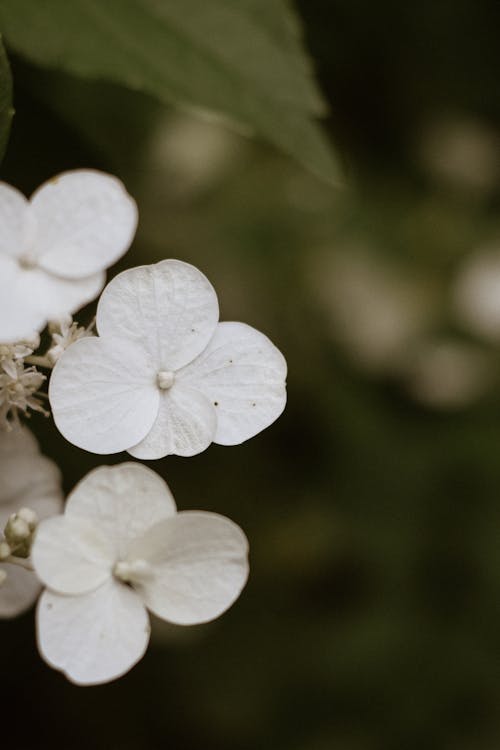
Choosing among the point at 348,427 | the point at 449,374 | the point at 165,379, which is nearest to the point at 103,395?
the point at 165,379

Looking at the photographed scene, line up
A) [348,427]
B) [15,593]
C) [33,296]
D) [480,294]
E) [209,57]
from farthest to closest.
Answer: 1. [480,294]
2. [348,427]
3. [209,57]
4. [15,593]
5. [33,296]

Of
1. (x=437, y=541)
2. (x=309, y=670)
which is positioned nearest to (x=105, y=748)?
(x=309, y=670)

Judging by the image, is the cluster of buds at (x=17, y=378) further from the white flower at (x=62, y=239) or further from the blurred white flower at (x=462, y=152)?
the blurred white flower at (x=462, y=152)

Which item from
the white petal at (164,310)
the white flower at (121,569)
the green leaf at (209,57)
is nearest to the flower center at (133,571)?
the white flower at (121,569)

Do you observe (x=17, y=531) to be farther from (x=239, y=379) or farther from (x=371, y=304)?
(x=371, y=304)

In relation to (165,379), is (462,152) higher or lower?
lower

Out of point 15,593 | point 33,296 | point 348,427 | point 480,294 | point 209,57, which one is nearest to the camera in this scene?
point 33,296

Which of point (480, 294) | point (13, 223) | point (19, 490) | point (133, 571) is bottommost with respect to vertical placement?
point (480, 294)
